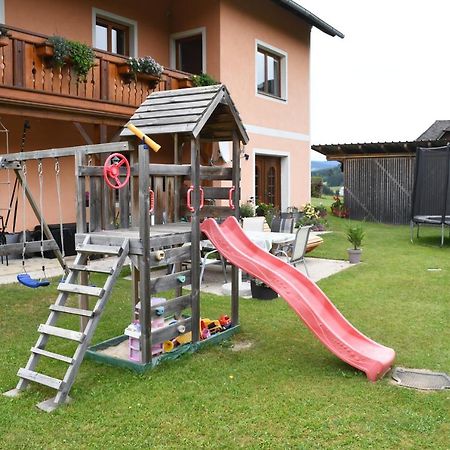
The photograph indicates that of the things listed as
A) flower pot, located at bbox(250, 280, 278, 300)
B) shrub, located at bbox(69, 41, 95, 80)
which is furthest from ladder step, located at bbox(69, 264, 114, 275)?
shrub, located at bbox(69, 41, 95, 80)

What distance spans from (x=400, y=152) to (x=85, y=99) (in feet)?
40.7

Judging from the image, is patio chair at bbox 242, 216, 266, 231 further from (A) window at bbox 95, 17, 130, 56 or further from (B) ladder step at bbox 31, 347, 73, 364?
(B) ladder step at bbox 31, 347, 73, 364

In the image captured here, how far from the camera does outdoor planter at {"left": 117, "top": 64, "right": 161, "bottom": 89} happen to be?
10.3m

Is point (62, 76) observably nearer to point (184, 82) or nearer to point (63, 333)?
point (184, 82)

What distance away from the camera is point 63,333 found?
4.18 metres

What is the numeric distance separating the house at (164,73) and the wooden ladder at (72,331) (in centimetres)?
490

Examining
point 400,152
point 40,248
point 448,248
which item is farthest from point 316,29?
point 40,248

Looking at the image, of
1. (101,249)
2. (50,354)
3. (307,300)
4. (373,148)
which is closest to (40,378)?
(50,354)

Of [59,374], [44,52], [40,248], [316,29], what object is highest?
[316,29]

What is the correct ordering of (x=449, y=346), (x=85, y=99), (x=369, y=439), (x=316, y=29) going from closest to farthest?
1. (x=369, y=439)
2. (x=449, y=346)
3. (x=85, y=99)
4. (x=316, y=29)

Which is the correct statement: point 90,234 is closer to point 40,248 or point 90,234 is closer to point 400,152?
point 40,248

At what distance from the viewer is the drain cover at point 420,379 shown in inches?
163

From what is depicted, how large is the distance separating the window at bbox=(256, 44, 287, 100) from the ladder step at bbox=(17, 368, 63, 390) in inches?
480

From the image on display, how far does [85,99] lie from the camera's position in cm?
959
